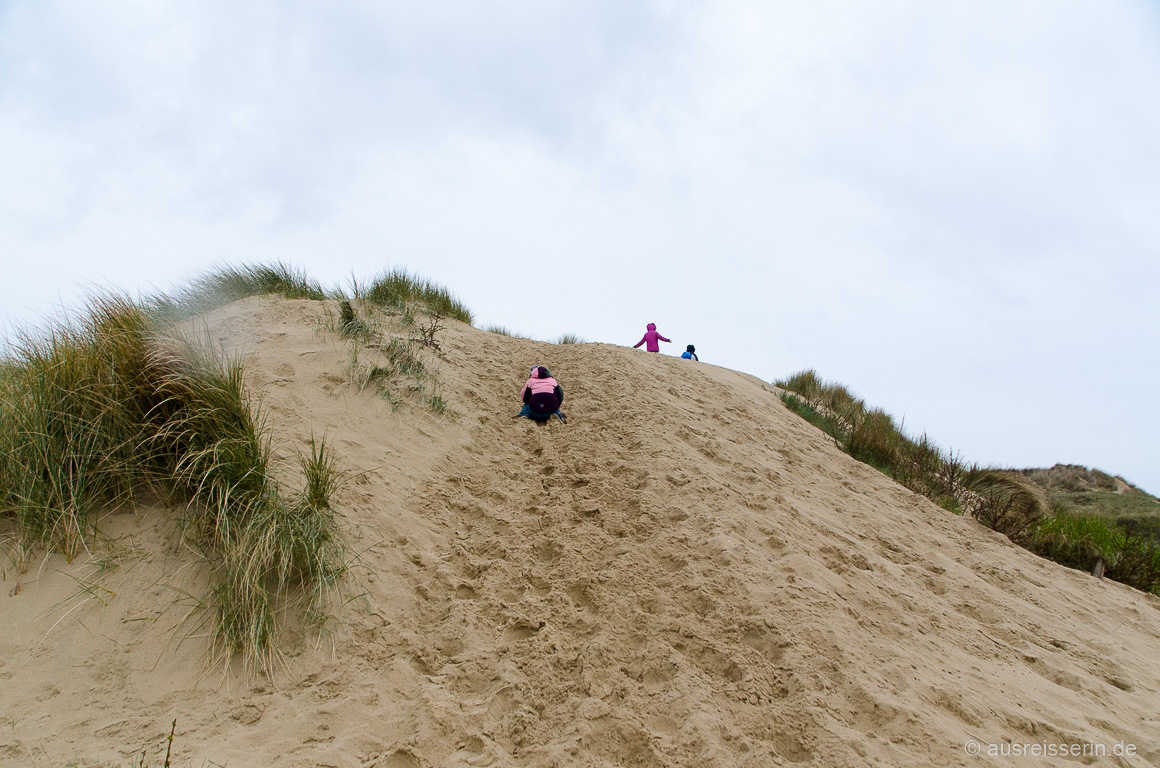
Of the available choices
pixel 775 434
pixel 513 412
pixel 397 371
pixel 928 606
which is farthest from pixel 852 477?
pixel 397 371

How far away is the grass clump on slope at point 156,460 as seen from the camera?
3.35m

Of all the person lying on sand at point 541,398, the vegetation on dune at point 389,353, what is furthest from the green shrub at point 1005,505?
the vegetation on dune at point 389,353

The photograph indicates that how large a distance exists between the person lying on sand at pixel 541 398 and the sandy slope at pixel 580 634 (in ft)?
3.02

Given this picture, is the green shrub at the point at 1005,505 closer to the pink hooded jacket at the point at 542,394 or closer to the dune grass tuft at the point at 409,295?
the pink hooded jacket at the point at 542,394

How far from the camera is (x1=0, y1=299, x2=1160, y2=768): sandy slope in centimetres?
271

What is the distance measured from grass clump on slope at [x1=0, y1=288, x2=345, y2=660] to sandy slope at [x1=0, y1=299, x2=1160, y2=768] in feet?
0.70

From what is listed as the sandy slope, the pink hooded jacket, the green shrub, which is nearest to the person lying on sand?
the pink hooded jacket

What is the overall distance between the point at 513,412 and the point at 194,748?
447cm

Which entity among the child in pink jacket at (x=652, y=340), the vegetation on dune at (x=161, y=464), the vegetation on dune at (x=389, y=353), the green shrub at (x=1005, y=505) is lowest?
the vegetation on dune at (x=161, y=464)

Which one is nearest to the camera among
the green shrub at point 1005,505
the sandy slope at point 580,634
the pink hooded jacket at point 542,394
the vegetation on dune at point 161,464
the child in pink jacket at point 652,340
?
the sandy slope at point 580,634

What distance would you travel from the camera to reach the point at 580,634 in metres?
3.41

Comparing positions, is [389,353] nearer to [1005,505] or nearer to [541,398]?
[541,398]

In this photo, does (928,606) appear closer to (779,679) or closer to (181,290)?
(779,679)

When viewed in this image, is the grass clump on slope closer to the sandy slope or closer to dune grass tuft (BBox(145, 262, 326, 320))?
the sandy slope
